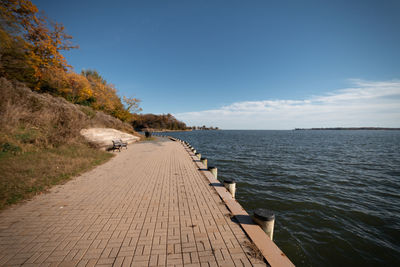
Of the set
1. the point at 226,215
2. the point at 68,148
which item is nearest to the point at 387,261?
the point at 226,215

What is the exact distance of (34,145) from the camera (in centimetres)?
874

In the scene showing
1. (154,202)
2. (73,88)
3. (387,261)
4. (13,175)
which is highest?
(73,88)

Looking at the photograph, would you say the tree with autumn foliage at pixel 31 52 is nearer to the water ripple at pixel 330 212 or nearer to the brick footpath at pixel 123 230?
the brick footpath at pixel 123 230

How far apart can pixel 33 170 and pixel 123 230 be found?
611cm

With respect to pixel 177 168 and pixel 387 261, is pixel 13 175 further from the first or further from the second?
pixel 387 261

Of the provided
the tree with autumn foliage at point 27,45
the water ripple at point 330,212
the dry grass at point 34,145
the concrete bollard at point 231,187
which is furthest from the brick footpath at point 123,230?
the tree with autumn foliage at point 27,45

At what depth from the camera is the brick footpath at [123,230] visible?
259 centimetres

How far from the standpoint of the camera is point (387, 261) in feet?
12.8

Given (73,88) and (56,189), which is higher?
Result: (73,88)

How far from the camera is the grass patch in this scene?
15.8 ft

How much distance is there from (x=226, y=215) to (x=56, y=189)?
6190 mm

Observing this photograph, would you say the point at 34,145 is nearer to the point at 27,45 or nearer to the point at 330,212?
the point at 27,45

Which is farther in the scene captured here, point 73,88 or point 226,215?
point 73,88

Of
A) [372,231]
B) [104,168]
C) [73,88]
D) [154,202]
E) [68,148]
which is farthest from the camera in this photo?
[73,88]
